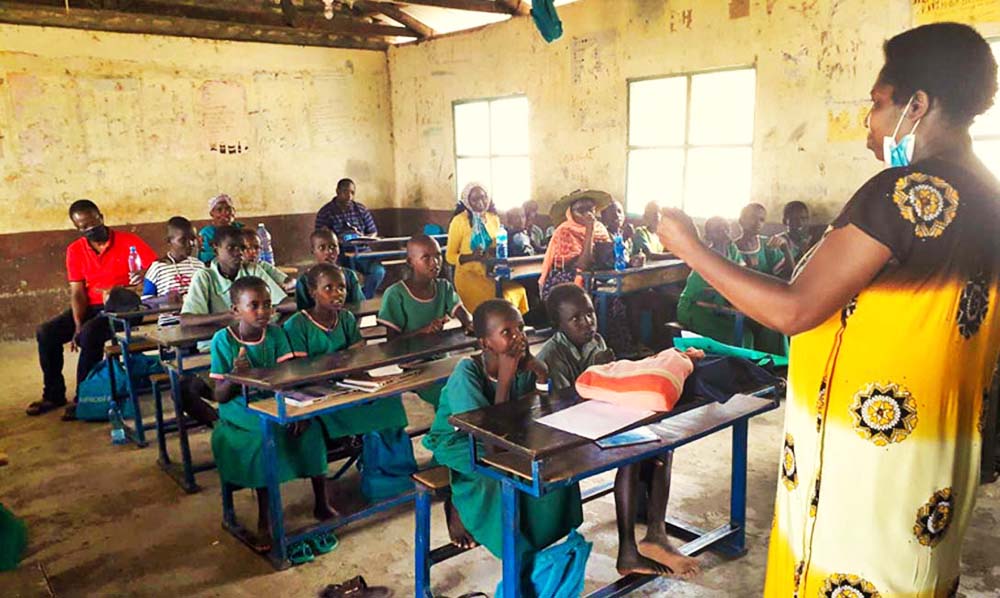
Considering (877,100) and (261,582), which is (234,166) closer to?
(261,582)

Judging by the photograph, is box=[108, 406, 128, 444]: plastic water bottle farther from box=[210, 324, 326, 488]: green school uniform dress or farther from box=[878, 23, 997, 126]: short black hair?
box=[878, 23, 997, 126]: short black hair

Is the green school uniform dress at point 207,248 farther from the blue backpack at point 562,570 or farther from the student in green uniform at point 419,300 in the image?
the blue backpack at point 562,570

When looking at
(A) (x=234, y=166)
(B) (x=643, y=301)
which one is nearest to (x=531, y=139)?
(B) (x=643, y=301)

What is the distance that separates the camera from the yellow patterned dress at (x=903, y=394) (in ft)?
4.07

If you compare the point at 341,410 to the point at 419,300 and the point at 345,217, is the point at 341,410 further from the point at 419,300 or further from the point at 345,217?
the point at 345,217

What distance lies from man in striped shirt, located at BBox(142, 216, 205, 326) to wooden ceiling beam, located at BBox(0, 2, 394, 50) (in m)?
4.07

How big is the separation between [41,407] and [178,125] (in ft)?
13.7

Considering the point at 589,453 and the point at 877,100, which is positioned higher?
the point at 877,100

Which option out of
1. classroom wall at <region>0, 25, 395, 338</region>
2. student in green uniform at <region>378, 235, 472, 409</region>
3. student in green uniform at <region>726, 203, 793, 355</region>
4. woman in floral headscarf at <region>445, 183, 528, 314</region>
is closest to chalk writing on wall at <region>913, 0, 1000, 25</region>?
student in green uniform at <region>726, 203, 793, 355</region>

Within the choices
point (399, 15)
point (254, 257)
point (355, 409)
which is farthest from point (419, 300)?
point (399, 15)

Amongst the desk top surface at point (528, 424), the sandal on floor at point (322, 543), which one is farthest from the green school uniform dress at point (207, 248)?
the desk top surface at point (528, 424)

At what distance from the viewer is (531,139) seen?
836 centimetres

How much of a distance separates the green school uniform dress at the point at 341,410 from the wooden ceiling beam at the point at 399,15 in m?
6.30

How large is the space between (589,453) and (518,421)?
0.83 ft
